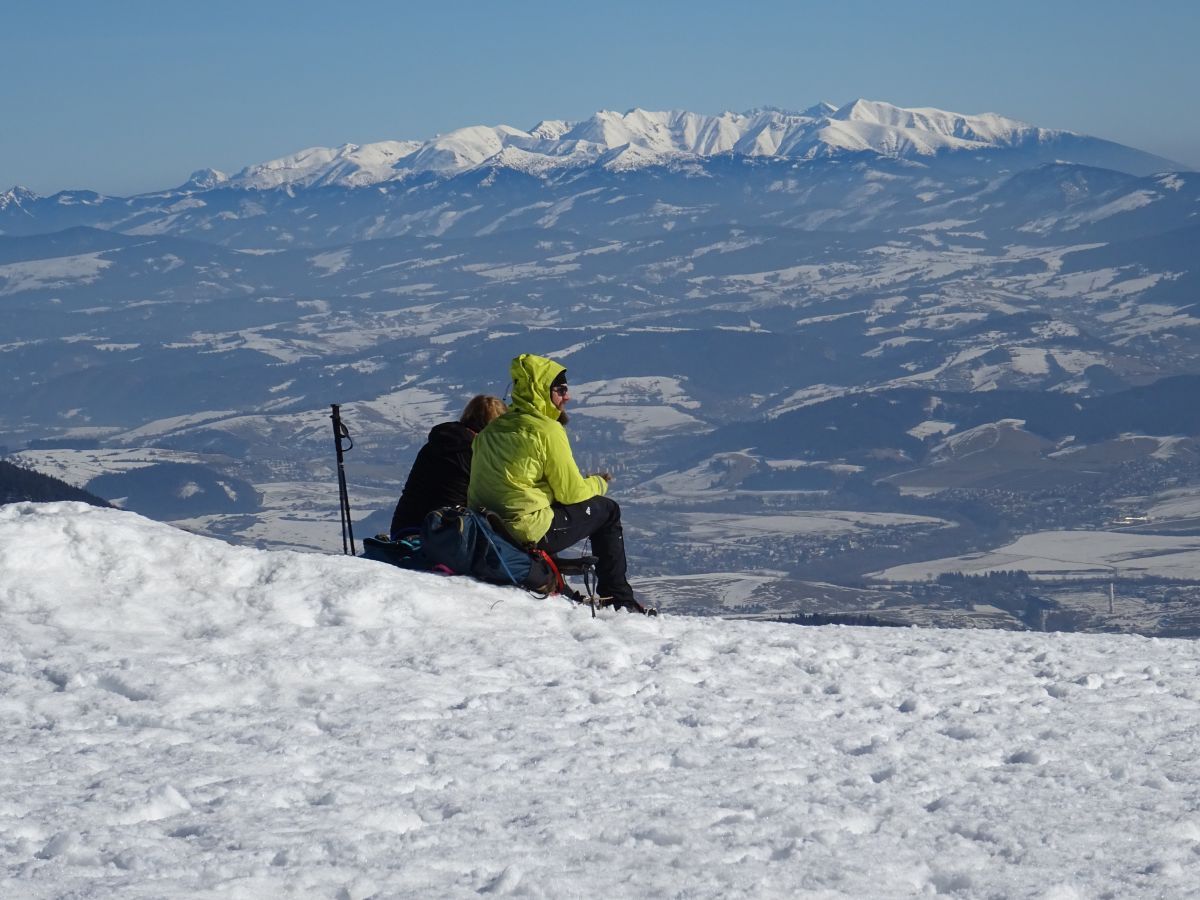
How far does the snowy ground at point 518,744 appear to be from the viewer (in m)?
6.36

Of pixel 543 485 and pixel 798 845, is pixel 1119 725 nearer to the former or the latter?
pixel 798 845

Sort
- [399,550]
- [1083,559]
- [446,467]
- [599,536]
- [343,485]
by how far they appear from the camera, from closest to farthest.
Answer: [599,536] → [399,550] → [446,467] → [343,485] → [1083,559]

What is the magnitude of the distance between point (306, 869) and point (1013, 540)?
18702 centimetres

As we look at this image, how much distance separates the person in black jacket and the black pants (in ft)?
4.14

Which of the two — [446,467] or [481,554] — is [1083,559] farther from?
[481,554]

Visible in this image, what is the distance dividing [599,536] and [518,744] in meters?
4.73

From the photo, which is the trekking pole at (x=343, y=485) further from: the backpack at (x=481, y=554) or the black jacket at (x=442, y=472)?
the backpack at (x=481, y=554)

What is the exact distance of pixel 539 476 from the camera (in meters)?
12.2

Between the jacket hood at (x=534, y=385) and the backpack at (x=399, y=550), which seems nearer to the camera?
the jacket hood at (x=534, y=385)

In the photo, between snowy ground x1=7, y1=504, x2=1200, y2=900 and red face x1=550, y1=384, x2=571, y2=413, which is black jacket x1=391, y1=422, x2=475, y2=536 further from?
red face x1=550, y1=384, x2=571, y2=413

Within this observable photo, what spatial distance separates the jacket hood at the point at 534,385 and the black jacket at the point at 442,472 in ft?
4.88

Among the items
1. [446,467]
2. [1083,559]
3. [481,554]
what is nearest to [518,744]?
[481,554]

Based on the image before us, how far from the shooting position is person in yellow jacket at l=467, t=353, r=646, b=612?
11.9 m

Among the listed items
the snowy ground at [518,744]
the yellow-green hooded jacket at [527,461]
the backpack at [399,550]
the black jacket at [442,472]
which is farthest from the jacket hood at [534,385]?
the backpack at [399,550]
